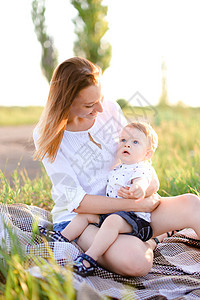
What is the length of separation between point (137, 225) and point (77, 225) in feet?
1.17

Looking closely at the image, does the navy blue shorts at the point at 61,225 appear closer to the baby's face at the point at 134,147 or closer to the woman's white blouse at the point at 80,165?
the woman's white blouse at the point at 80,165

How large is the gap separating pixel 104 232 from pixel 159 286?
15.2 inches

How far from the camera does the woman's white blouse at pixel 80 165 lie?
7.33 feet

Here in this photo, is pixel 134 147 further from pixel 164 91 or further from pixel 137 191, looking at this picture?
pixel 164 91

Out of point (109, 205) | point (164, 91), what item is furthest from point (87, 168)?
point (164, 91)

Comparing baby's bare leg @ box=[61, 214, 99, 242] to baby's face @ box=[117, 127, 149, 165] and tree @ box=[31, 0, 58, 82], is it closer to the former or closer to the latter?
baby's face @ box=[117, 127, 149, 165]

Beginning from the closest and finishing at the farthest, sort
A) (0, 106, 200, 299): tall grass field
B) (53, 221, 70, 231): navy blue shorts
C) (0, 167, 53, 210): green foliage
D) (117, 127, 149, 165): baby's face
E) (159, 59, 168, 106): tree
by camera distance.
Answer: (0, 106, 200, 299): tall grass field, (117, 127, 149, 165): baby's face, (53, 221, 70, 231): navy blue shorts, (0, 167, 53, 210): green foliage, (159, 59, 168, 106): tree

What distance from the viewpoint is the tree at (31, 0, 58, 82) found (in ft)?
24.2

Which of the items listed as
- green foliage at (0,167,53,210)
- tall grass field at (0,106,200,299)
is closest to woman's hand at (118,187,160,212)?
tall grass field at (0,106,200,299)

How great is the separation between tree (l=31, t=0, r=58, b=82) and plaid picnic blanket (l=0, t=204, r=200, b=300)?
5.57m

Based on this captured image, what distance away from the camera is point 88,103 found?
84.5 inches

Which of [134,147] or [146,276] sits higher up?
[134,147]

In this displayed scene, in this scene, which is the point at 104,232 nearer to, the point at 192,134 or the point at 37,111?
the point at 192,134

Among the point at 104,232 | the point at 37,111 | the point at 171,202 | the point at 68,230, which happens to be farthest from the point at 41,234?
the point at 37,111
